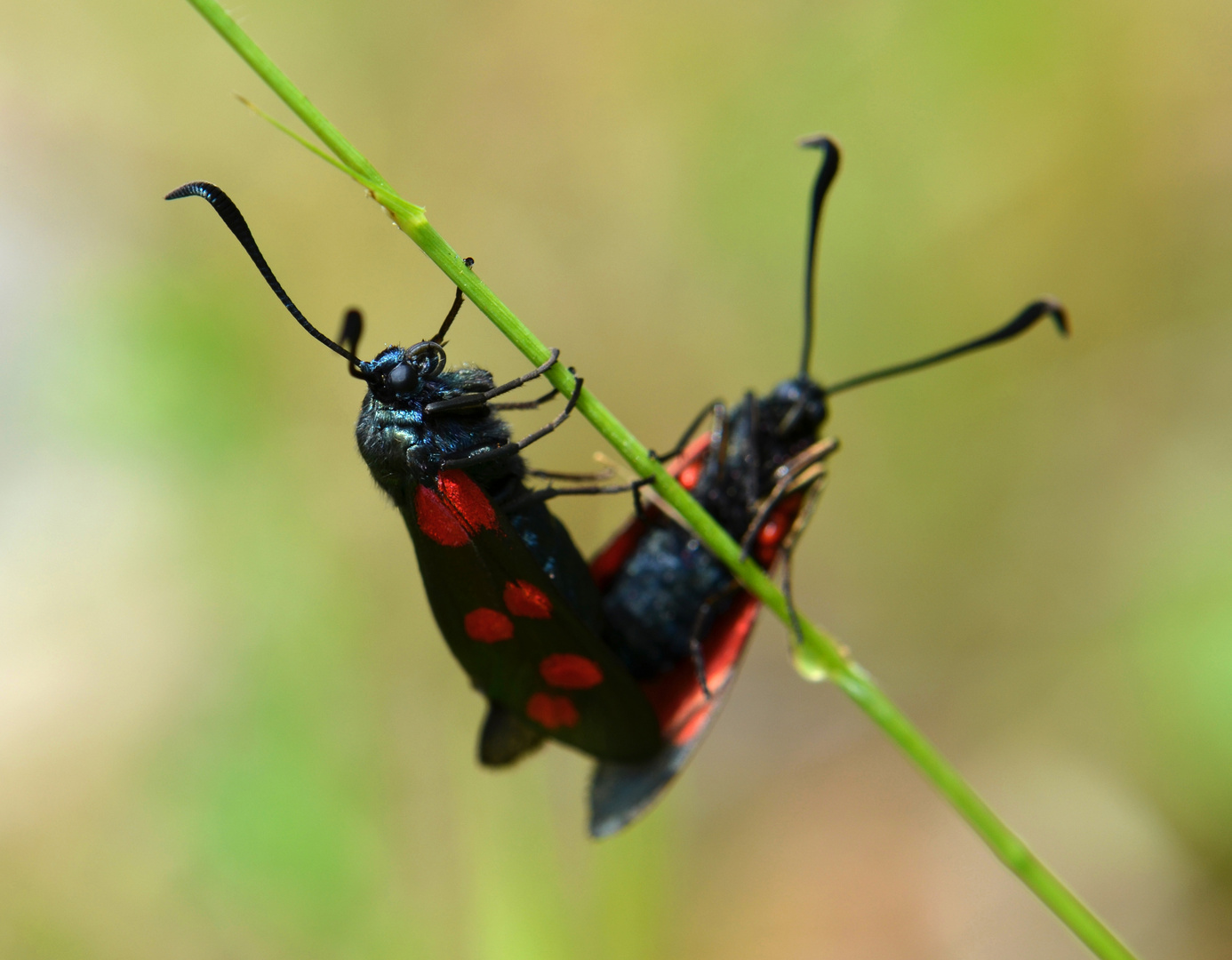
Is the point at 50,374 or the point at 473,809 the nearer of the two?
the point at 473,809

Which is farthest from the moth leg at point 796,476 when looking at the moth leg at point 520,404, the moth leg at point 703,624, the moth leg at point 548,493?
the moth leg at point 520,404

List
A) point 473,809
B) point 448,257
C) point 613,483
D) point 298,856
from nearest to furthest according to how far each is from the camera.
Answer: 1. point 448,257
2. point 613,483
3. point 473,809
4. point 298,856

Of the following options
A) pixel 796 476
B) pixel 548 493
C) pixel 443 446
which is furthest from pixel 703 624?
pixel 443 446

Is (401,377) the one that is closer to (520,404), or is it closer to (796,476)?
→ (520,404)

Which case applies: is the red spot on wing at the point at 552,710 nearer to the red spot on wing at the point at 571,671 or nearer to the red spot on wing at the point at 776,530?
the red spot on wing at the point at 571,671

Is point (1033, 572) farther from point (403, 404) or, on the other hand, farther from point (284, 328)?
point (284, 328)

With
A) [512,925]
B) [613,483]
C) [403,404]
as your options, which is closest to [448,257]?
[403,404]

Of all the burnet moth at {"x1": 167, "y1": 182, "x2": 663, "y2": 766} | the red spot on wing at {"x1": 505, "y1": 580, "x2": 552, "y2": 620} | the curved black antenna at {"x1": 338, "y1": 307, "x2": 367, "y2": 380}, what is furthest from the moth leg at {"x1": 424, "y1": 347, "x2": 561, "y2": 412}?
the red spot on wing at {"x1": 505, "y1": 580, "x2": 552, "y2": 620}
